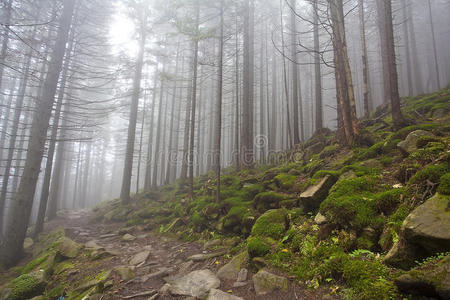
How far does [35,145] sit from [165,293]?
8046 mm

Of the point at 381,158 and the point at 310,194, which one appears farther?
the point at 381,158

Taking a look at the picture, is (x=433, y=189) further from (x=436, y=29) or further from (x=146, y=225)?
(x=436, y=29)

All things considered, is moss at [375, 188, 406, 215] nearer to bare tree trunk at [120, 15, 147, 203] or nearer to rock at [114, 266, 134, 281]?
rock at [114, 266, 134, 281]

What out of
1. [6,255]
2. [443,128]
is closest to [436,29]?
[443,128]

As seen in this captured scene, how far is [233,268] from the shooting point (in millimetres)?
4191

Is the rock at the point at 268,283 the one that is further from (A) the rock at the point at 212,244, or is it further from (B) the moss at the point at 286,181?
(B) the moss at the point at 286,181

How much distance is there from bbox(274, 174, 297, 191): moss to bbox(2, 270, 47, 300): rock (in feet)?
23.6

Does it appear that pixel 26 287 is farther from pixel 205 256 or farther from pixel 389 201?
pixel 389 201

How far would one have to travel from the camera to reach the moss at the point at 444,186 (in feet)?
8.49

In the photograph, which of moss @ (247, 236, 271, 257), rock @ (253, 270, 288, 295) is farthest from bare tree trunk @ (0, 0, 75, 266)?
rock @ (253, 270, 288, 295)

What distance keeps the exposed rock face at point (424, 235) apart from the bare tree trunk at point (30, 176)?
1090cm

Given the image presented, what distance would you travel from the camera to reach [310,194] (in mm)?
4605

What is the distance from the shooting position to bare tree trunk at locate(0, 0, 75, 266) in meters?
7.10

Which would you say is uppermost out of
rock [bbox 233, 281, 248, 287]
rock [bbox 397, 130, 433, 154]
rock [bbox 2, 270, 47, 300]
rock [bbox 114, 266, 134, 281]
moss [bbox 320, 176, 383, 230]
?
rock [bbox 397, 130, 433, 154]
